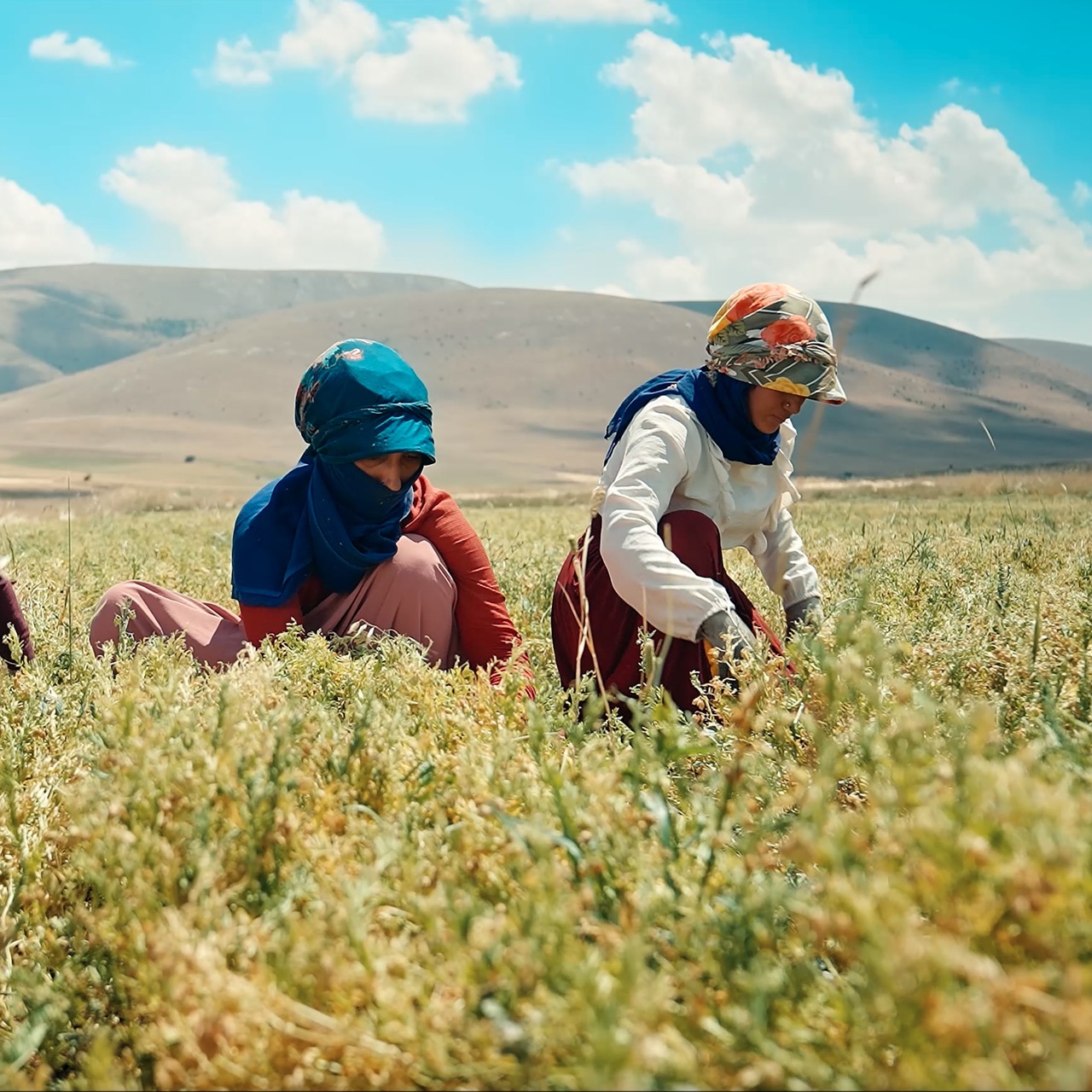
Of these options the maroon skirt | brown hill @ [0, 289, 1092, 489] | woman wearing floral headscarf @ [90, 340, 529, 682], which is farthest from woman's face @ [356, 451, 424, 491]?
brown hill @ [0, 289, 1092, 489]

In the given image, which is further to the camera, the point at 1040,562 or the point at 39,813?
the point at 1040,562

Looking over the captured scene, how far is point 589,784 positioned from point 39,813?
1.22 meters

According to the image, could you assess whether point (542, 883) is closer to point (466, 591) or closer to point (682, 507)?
point (682, 507)

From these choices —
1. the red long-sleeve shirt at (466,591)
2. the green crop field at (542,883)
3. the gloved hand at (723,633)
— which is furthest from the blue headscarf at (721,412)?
the green crop field at (542,883)

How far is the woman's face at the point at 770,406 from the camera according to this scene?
349cm

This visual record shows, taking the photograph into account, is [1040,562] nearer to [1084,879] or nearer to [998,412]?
[1084,879]

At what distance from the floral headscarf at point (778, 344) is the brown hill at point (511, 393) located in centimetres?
7691

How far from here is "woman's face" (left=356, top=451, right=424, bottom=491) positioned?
140 inches

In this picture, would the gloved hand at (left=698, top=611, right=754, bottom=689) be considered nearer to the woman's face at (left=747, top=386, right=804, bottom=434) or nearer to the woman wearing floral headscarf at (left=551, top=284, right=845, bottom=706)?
the woman wearing floral headscarf at (left=551, top=284, right=845, bottom=706)

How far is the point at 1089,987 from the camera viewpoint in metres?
1.01

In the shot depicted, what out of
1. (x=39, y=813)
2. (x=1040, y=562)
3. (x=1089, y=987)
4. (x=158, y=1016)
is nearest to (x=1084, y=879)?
(x=1089, y=987)

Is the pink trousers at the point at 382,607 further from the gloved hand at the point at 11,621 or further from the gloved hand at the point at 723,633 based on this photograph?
the gloved hand at the point at 723,633

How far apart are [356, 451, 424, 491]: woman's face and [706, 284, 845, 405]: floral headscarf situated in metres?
1.06

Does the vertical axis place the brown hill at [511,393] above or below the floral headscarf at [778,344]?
above
